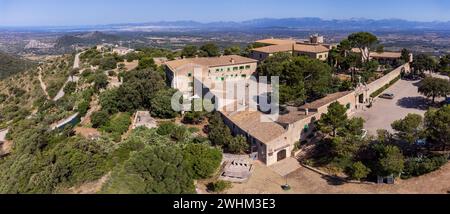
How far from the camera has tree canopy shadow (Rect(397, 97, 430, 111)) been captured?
39.4m

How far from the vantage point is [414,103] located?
133 feet

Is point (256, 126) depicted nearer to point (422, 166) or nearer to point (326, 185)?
point (326, 185)

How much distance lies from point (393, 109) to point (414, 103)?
3676 mm

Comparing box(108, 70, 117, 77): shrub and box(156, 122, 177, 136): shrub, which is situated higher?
box(108, 70, 117, 77): shrub

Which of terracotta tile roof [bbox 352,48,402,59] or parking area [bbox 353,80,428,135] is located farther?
terracotta tile roof [bbox 352,48,402,59]

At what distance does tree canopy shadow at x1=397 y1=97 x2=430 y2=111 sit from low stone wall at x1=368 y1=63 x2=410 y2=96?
11.1 feet

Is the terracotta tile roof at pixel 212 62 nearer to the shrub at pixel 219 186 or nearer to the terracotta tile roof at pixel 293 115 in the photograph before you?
the terracotta tile roof at pixel 293 115

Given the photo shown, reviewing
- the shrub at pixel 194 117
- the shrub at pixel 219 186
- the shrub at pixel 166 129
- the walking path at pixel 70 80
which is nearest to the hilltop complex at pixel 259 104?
the shrub at pixel 194 117

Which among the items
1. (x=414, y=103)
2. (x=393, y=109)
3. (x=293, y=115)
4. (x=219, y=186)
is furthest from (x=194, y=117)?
(x=414, y=103)

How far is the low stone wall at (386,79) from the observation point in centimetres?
A: 4369

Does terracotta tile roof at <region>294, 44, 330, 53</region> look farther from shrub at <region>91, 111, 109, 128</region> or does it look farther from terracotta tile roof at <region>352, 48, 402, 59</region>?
shrub at <region>91, 111, 109, 128</region>

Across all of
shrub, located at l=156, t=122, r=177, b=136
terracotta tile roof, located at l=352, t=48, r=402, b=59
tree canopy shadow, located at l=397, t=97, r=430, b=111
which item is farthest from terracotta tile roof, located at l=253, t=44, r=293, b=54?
shrub, located at l=156, t=122, r=177, b=136

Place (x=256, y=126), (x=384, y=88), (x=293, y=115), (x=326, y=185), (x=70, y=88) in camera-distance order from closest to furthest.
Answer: (x=326, y=185)
(x=256, y=126)
(x=293, y=115)
(x=384, y=88)
(x=70, y=88)
